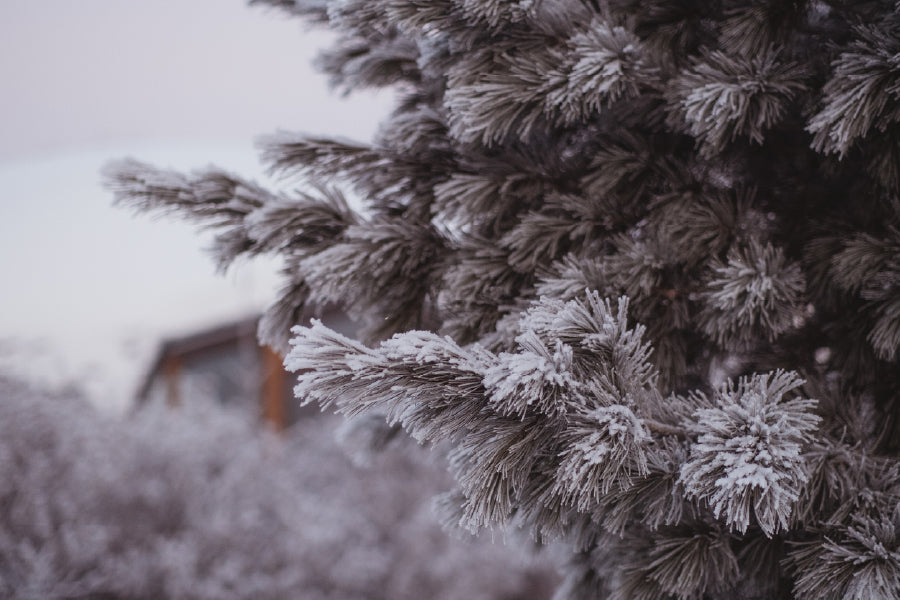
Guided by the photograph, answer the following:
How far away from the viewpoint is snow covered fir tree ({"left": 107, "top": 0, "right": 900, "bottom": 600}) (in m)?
1.17

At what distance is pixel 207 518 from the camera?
571 cm

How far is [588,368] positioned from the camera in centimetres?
119

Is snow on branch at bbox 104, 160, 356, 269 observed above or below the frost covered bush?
above

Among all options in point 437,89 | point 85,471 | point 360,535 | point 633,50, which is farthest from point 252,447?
point 633,50

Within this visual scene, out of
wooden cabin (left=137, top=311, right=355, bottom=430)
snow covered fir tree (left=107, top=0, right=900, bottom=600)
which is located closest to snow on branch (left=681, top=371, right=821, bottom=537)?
snow covered fir tree (left=107, top=0, right=900, bottom=600)

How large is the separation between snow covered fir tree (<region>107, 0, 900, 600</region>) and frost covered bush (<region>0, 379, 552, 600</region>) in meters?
2.34

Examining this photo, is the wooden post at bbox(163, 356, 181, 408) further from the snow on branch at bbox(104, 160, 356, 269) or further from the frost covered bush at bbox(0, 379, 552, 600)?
the snow on branch at bbox(104, 160, 356, 269)

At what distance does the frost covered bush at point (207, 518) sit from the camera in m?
4.68

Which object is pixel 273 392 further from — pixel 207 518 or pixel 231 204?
pixel 231 204

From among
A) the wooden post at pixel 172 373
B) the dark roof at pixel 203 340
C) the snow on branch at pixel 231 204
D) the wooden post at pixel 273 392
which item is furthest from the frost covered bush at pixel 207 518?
the wooden post at pixel 172 373

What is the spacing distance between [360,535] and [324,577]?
89 cm

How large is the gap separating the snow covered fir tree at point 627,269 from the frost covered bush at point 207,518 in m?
2.34

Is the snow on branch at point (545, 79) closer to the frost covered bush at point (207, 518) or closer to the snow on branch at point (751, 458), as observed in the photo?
the snow on branch at point (751, 458)

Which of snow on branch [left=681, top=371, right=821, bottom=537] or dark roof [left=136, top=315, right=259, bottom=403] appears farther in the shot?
dark roof [left=136, top=315, right=259, bottom=403]
